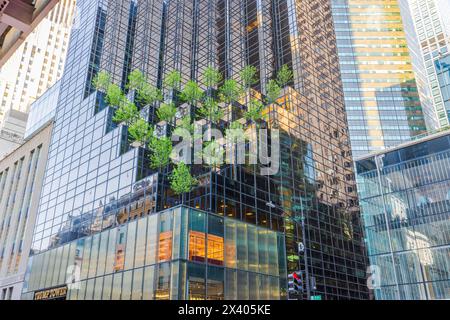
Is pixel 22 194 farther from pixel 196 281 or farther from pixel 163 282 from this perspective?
pixel 196 281

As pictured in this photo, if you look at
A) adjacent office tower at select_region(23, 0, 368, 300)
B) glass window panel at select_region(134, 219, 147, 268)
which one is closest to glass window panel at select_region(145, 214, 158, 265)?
adjacent office tower at select_region(23, 0, 368, 300)

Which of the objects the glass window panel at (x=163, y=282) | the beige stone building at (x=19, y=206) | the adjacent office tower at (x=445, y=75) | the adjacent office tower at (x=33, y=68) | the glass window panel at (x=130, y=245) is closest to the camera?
the glass window panel at (x=163, y=282)

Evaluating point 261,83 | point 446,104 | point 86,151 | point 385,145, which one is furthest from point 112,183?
point 385,145

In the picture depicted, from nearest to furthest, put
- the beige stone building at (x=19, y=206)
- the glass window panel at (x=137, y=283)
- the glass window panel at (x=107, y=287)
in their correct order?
the glass window panel at (x=137, y=283) → the glass window panel at (x=107, y=287) → the beige stone building at (x=19, y=206)

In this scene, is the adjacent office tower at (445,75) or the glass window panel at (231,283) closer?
the glass window panel at (231,283)

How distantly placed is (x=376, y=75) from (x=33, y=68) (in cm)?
13134

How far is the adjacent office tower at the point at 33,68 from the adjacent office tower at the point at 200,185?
107624 mm

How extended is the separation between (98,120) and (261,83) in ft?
82.7

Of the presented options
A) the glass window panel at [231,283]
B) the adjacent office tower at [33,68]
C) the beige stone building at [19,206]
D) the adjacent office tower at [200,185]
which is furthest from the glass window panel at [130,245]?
the adjacent office tower at [33,68]

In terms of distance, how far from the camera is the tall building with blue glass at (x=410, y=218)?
40812 mm

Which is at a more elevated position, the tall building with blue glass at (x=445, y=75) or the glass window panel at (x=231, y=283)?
the tall building with blue glass at (x=445, y=75)

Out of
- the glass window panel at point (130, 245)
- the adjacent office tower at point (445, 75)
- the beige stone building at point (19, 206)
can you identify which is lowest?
the glass window panel at point (130, 245)

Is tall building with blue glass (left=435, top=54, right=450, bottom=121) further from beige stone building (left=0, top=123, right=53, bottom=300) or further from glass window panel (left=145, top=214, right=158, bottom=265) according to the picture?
beige stone building (left=0, top=123, right=53, bottom=300)

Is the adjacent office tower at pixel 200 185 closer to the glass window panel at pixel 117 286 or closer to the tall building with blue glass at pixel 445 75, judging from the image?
the glass window panel at pixel 117 286
